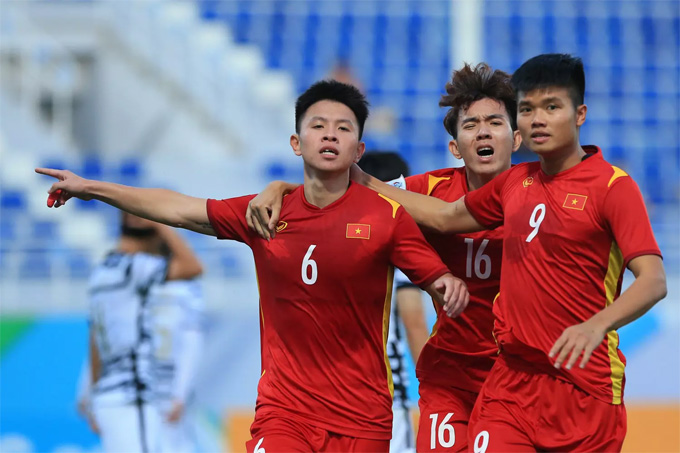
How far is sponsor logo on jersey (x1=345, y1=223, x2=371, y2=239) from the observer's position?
3832mm

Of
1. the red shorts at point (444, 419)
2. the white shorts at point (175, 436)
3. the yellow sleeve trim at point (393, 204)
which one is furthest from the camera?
the white shorts at point (175, 436)

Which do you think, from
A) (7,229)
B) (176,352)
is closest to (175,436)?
(176,352)

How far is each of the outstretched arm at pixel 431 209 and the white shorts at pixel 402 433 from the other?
141 centimetres

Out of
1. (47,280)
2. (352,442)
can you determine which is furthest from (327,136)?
(47,280)

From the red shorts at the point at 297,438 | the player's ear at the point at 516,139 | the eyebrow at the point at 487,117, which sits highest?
the eyebrow at the point at 487,117

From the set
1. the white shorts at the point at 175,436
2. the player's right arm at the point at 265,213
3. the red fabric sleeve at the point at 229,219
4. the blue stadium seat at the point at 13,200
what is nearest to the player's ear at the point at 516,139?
the player's right arm at the point at 265,213

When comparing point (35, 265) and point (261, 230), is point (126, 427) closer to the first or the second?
point (261, 230)

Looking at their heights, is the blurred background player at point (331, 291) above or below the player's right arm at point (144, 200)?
below

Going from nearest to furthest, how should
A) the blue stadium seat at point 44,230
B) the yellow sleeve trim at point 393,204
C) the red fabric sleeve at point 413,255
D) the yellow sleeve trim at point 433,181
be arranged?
the red fabric sleeve at point 413,255
the yellow sleeve trim at point 393,204
the yellow sleeve trim at point 433,181
the blue stadium seat at point 44,230

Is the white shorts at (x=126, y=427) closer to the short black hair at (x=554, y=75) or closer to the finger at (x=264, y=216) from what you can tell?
the finger at (x=264, y=216)

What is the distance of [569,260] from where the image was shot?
3.57m

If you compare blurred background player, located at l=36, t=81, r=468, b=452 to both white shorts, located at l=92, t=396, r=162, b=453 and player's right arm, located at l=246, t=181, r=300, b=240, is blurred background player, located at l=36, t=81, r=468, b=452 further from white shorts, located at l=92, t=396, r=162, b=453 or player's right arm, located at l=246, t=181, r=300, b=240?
white shorts, located at l=92, t=396, r=162, b=453

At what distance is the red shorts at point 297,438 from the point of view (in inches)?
144

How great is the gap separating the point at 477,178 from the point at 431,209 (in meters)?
0.34
